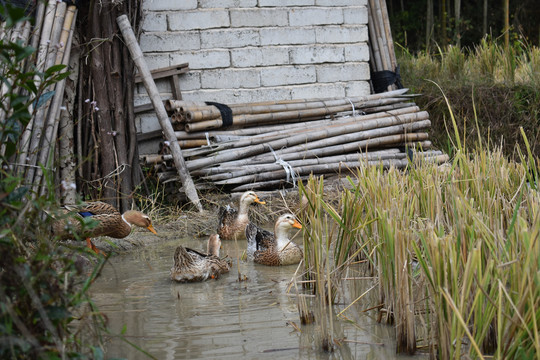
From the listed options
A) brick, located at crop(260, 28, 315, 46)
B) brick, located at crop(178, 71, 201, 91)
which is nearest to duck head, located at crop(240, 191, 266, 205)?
brick, located at crop(178, 71, 201, 91)

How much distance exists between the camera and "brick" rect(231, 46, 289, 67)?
9.38 meters

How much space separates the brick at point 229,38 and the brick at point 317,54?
1.94 feet

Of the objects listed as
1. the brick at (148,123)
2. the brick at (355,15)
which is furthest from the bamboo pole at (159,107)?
the brick at (355,15)

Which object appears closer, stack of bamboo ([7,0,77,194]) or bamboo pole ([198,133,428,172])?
stack of bamboo ([7,0,77,194])

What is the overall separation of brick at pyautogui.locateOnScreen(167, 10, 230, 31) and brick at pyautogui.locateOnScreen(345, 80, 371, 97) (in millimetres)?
1940

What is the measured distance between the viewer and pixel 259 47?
31.1ft

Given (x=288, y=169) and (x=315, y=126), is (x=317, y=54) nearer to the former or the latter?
(x=315, y=126)

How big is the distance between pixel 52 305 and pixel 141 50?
6.34 m

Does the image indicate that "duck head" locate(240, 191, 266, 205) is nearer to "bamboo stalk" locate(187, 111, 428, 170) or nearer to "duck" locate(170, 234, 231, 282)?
"bamboo stalk" locate(187, 111, 428, 170)

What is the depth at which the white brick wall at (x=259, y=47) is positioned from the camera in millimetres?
9070

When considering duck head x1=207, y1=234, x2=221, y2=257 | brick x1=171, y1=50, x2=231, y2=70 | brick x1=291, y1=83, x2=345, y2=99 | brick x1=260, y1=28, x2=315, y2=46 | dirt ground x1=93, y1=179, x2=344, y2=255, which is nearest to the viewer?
duck head x1=207, y1=234, x2=221, y2=257

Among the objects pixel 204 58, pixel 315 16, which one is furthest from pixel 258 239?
pixel 315 16

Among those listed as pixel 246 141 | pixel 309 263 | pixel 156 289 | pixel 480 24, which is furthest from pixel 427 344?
pixel 480 24

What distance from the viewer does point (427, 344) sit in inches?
154
